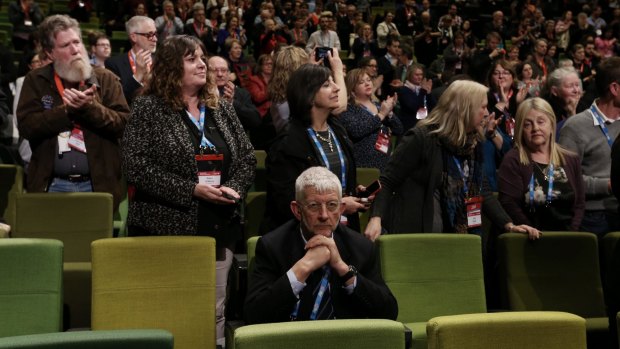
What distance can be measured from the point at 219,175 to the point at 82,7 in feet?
30.4

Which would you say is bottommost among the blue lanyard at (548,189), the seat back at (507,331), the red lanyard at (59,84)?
the seat back at (507,331)

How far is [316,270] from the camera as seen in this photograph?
2715 mm

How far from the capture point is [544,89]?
17.5ft

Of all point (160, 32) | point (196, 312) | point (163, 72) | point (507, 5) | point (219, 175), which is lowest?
point (196, 312)

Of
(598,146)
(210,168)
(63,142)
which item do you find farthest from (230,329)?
(598,146)

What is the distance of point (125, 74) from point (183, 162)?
1.61m

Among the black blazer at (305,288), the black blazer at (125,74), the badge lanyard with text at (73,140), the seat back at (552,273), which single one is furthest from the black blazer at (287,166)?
the black blazer at (125,74)

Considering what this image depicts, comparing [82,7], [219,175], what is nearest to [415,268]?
[219,175]

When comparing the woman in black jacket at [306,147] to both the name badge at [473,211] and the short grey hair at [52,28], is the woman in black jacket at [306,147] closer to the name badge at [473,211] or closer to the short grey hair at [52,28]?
the name badge at [473,211]

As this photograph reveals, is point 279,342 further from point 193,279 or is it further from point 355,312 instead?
point 193,279

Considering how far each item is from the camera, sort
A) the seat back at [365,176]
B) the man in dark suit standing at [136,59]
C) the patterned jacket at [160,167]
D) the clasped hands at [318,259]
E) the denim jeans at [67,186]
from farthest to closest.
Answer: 1. the seat back at [365,176]
2. the man in dark suit standing at [136,59]
3. the denim jeans at [67,186]
4. the patterned jacket at [160,167]
5. the clasped hands at [318,259]

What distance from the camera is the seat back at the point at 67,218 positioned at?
364 cm

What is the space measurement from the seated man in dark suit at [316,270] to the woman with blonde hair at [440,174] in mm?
731

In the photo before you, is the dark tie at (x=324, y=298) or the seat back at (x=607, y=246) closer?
the dark tie at (x=324, y=298)
